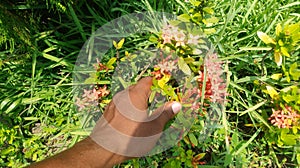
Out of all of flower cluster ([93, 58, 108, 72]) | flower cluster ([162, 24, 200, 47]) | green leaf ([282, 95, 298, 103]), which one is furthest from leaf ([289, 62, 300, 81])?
flower cluster ([93, 58, 108, 72])

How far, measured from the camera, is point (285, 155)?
1853mm

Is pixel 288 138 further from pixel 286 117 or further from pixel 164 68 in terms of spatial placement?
pixel 164 68

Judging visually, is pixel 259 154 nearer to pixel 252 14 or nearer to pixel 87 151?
pixel 252 14

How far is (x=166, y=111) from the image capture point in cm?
152

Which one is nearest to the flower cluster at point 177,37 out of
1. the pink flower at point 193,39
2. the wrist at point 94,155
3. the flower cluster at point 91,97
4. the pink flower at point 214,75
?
the pink flower at point 193,39

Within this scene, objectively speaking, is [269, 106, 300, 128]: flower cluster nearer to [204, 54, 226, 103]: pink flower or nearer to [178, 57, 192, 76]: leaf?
Result: [204, 54, 226, 103]: pink flower

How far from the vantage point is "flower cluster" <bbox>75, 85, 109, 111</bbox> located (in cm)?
167

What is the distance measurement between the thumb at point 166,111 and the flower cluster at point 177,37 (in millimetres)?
236

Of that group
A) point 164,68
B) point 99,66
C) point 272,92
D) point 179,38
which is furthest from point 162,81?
point 272,92

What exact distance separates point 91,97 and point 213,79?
0.53 metres

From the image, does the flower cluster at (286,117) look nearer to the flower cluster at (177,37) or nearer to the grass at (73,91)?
the grass at (73,91)

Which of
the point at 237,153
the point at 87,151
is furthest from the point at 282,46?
the point at 87,151

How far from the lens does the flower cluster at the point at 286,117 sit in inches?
62.9

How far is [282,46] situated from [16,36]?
3.63ft
